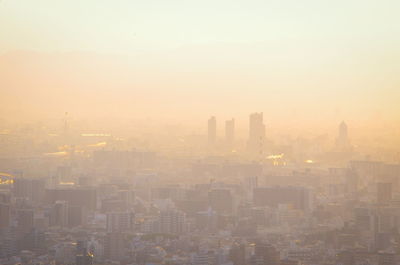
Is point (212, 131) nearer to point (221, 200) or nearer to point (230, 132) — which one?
point (230, 132)

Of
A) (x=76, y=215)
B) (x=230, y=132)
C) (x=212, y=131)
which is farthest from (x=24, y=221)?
(x=230, y=132)

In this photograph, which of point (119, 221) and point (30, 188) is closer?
point (119, 221)

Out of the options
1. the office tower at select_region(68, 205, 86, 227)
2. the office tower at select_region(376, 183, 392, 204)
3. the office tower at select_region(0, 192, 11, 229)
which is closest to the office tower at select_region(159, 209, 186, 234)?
the office tower at select_region(68, 205, 86, 227)

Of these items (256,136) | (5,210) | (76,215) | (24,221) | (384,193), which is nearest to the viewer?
(24,221)

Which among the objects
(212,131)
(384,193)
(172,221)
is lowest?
(172,221)

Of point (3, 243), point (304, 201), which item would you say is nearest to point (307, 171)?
point (304, 201)
